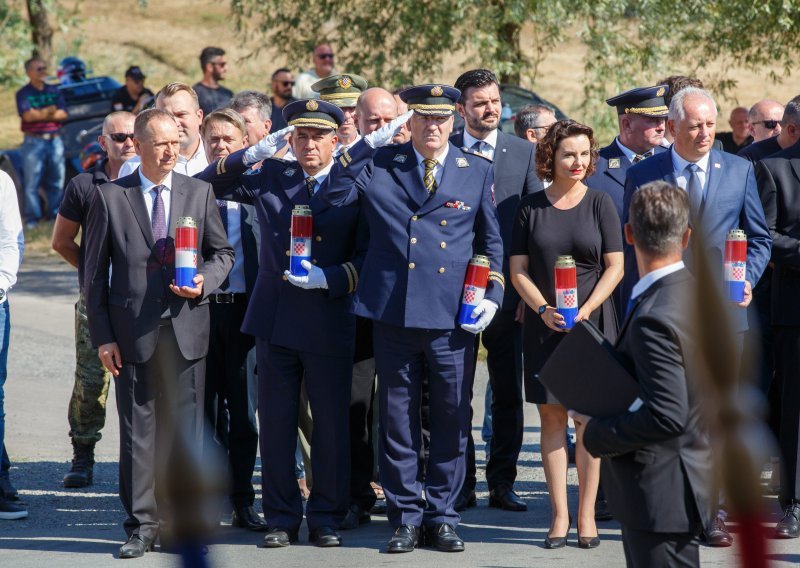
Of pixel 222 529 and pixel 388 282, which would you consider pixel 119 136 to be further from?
pixel 222 529

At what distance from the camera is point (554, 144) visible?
234 inches

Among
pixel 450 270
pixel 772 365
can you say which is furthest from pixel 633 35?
pixel 450 270

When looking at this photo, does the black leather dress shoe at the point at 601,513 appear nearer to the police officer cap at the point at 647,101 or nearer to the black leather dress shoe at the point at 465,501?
the black leather dress shoe at the point at 465,501

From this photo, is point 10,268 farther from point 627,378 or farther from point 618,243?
point 627,378

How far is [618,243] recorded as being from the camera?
5953mm

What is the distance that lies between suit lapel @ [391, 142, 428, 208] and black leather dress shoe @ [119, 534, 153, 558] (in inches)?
84.8

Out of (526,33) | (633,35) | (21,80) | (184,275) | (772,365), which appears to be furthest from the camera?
(21,80)

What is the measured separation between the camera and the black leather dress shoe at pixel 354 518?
6.46 m

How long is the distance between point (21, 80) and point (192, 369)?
20.5 metres

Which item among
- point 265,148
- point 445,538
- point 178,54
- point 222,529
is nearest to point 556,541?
point 445,538

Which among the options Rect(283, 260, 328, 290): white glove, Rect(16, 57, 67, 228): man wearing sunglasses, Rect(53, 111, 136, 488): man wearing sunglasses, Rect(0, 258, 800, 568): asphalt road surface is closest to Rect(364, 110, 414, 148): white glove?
Rect(283, 260, 328, 290): white glove

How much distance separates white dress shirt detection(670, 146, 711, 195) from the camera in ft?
19.5

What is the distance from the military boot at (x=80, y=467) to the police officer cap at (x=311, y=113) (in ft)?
9.19

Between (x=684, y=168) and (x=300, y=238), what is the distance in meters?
1.98
